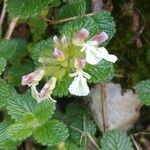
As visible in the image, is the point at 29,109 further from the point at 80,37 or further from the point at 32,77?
the point at 80,37

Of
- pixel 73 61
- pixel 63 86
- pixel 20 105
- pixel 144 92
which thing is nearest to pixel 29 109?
pixel 20 105

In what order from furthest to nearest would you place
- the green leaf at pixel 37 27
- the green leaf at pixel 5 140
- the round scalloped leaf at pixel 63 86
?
the green leaf at pixel 37 27, the green leaf at pixel 5 140, the round scalloped leaf at pixel 63 86

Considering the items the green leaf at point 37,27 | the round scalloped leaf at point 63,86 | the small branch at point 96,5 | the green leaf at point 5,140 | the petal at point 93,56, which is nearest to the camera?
the petal at point 93,56

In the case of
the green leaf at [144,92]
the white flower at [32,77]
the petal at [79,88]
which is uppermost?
the white flower at [32,77]

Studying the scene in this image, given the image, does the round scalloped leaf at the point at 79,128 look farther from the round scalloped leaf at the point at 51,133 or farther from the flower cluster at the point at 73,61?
the flower cluster at the point at 73,61

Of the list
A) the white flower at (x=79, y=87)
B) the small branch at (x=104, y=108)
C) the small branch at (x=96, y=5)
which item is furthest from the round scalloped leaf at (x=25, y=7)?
the small branch at (x=104, y=108)

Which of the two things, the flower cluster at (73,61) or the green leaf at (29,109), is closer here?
the flower cluster at (73,61)
